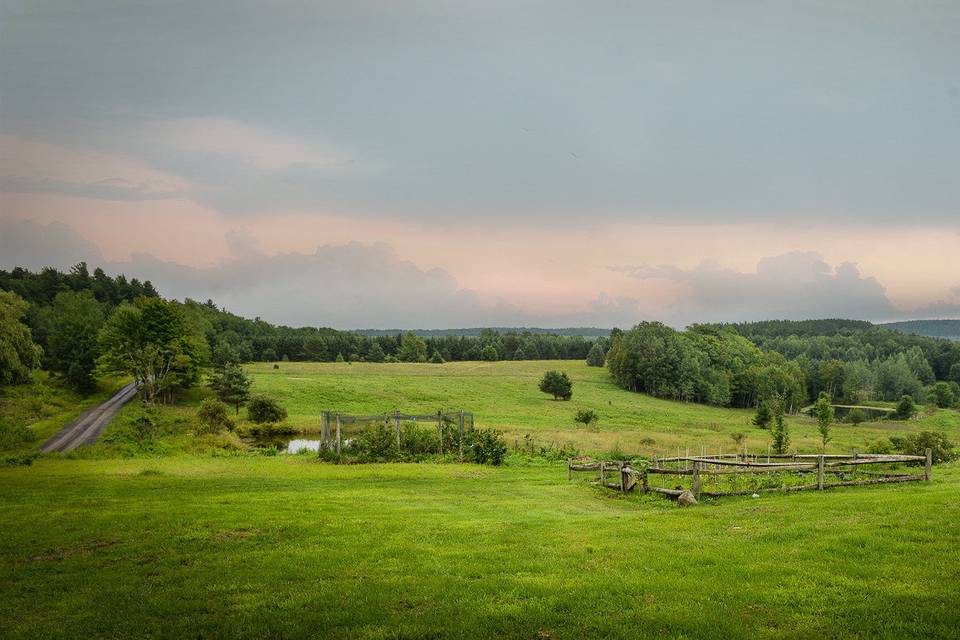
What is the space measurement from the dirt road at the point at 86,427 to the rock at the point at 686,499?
37.4 metres

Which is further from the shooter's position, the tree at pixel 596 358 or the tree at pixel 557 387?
the tree at pixel 596 358

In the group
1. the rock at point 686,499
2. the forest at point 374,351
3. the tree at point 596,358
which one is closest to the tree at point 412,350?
the forest at point 374,351

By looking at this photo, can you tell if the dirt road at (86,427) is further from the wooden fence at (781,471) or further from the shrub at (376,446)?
the wooden fence at (781,471)

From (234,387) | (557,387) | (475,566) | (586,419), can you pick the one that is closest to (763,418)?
(586,419)

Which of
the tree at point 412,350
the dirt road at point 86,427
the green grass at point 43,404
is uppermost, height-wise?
the tree at point 412,350

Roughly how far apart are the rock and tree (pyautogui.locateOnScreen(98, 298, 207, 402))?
61.2 metres

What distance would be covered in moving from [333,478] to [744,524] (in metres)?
17.4

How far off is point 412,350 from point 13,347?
4246 inches

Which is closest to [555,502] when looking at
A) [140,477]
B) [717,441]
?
[140,477]

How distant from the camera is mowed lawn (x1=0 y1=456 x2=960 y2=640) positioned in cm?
945

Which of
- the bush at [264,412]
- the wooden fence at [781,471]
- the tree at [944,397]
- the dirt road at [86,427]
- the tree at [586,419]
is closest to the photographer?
the wooden fence at [781,471]

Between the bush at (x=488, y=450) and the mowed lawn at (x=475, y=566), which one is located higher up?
the mowed lawn at (x=475, y=566)

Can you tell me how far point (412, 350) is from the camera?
15688 cm

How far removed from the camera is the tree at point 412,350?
6038 inches
